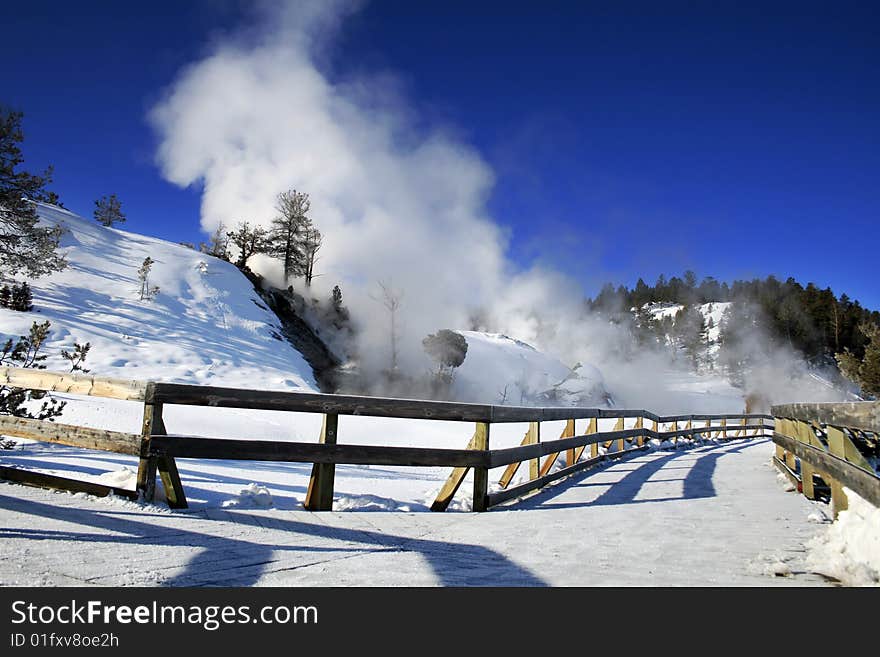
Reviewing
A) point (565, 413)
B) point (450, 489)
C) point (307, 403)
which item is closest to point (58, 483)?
point (307, 403)

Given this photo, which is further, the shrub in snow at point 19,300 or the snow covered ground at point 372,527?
the shrub in snow at point 19,300

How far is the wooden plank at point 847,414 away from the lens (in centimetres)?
320

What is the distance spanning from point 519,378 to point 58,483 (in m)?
50.3

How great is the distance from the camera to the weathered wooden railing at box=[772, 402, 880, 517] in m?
3.27

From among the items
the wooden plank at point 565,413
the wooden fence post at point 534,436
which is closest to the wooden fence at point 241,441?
the wooden fence post at point 534,436

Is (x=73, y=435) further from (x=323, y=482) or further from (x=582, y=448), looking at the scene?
(x=582, y=448)

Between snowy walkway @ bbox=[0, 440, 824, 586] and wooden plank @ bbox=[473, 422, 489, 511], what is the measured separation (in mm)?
194

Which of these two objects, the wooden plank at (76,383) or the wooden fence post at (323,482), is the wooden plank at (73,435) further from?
the wooden fence post at (323,482)

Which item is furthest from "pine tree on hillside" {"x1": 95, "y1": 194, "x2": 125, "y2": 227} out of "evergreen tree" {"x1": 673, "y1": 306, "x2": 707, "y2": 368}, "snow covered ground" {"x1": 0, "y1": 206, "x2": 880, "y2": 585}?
"evergreen tree" {"x1": 673, "y1": 306, "x2": 707, "y2": 368}

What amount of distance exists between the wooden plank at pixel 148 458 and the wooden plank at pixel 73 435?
0.25 ft

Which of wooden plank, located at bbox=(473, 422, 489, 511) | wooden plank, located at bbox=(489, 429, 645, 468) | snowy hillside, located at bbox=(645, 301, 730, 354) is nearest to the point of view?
wooden plank, located at bbox=(473, 422, 489, 511)

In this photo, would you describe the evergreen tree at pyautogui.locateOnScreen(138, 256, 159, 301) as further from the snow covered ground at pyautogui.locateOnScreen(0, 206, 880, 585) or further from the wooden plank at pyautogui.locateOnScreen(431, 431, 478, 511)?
the wooden plank at pyautogui.locateOnScreen(431, 431, 478, 511)
